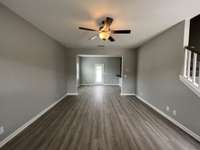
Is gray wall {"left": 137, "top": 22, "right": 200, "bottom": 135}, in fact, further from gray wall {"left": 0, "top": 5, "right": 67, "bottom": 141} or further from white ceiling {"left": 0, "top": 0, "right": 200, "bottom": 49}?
gray wall {"left": 0, "top": 5, "right": 67, "bottom": 141}

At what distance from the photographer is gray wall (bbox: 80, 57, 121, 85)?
10891 mm

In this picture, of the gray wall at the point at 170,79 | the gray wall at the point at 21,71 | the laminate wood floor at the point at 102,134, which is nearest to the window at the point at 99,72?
the gray wall at the point at 170,79

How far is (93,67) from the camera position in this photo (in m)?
10.9

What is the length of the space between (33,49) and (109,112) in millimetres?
2932

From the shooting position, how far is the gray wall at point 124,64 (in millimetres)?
6617

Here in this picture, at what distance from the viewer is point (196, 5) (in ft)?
7.41

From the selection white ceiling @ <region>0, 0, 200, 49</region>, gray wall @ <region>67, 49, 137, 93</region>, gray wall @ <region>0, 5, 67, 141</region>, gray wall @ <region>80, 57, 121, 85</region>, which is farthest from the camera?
gray wall @ <region>80, 57, 121, 85</region>

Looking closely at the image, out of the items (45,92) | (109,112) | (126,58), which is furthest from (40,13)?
(126,58)

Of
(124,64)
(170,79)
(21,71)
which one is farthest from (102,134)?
(124,64)

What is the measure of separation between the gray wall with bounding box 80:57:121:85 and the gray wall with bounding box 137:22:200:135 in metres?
5.80

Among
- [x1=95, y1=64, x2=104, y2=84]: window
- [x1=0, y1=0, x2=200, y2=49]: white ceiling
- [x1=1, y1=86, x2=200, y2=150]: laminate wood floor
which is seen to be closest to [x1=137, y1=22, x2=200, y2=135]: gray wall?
[x1=1, y1=86, x2=200, y2=150]: laminate wood floor

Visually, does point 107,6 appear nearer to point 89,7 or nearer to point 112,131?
point 89,7

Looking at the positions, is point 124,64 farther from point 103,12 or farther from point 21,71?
point 21,71

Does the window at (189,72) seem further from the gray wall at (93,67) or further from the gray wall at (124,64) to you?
the gray wall at (93,67)
